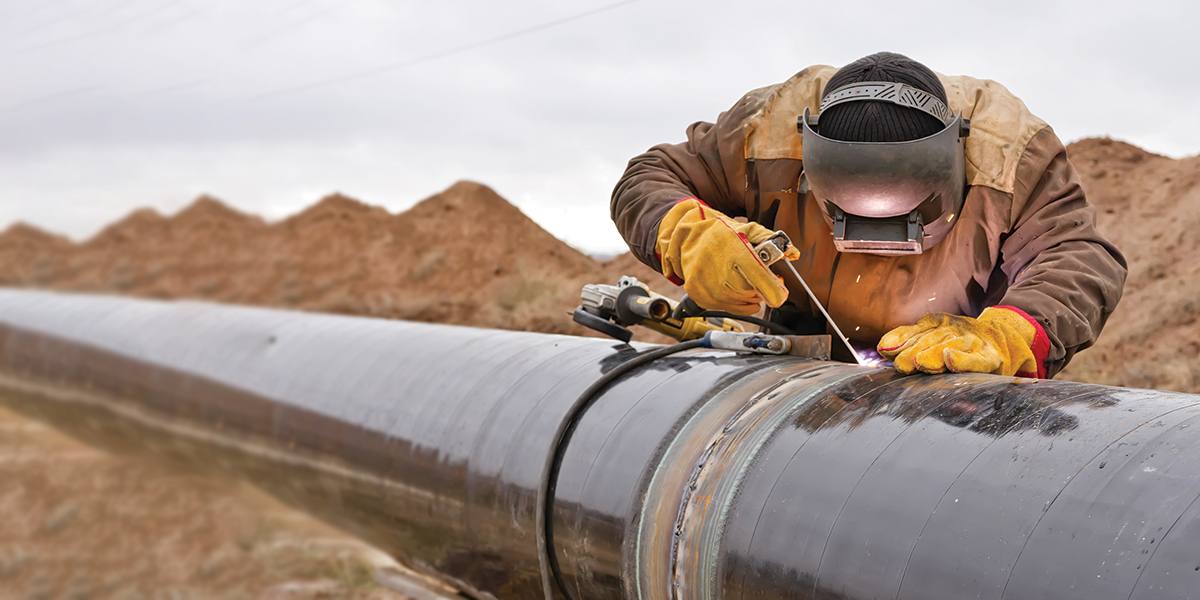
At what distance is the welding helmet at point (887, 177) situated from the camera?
8.14 feet

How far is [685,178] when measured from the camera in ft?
11.1

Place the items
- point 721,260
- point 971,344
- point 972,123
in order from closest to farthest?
1. point 971,344
2. point 721,260
3. point 972,123

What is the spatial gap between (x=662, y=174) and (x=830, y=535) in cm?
166

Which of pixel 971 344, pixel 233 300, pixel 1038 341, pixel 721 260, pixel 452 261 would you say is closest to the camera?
pixel 971 344

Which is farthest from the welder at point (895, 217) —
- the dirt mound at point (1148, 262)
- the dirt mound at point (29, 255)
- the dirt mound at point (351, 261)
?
the dirt mound at point (29, 255)

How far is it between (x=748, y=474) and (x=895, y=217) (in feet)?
2.92

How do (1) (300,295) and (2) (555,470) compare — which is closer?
(2) (555,470)

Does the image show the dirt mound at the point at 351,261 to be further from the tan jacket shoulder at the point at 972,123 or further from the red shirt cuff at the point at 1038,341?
the red shirt cuff at the point at 1038,341

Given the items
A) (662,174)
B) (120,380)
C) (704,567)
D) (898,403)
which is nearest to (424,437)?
(662,174)

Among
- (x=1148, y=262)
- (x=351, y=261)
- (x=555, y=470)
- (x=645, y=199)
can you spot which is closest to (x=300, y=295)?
(x=351, y=261)

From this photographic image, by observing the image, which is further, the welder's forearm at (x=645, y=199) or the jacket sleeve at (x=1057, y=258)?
the welder's forearm at (x=645, y=199)

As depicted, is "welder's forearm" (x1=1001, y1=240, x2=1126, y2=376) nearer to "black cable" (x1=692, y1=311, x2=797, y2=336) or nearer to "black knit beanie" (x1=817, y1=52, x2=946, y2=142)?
"black knit beanie" (x1=817, y1=52, x2=946, y2=142)

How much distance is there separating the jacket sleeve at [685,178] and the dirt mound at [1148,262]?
4287 mm

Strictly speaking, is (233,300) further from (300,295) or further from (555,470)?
(300,295)
